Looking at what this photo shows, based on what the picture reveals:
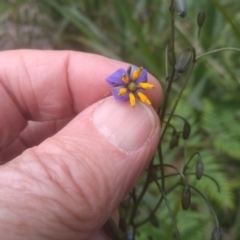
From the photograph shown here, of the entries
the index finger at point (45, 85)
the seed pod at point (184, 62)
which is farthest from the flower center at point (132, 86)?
the index finger at point (45, 85)

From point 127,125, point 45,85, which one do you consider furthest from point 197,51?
point 127,125

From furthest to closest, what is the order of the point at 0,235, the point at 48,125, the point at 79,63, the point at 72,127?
the point at 48,125, the point at 79,63, the point at 72,127, the point at 0,235

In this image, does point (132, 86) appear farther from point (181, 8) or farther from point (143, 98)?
point (181, 8)

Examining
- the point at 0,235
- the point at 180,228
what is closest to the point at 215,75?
the point at 180,228

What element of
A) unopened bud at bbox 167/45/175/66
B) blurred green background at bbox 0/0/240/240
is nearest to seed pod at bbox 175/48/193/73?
unopened bud at bbox 167/45/175/66

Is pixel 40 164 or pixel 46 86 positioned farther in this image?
pixel 46 86

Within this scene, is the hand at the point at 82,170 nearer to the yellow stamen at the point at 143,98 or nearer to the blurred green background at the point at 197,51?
the yellow stamen at the point at 143,98

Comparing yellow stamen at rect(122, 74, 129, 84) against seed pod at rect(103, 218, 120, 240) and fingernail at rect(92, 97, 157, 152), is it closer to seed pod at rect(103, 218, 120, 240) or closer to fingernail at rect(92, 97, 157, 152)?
fingernail at rect(92, 97, 157, 152)

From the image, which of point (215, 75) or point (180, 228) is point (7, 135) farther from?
point (215, 75)
